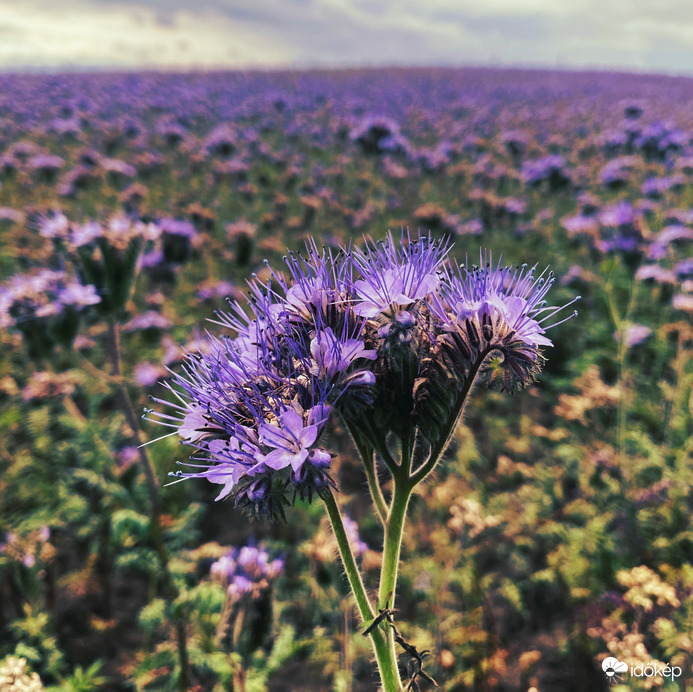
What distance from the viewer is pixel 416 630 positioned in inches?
107

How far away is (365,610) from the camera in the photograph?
1174 millimetres

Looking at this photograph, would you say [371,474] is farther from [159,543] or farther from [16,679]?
[159,543]

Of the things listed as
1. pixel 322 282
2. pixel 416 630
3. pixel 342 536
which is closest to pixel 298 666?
pixel 416 630

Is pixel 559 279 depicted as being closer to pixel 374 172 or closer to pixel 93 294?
pixel 374 172

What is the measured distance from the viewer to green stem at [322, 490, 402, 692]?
1163 millimetres

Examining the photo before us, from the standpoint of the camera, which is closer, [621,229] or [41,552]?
[41,552]

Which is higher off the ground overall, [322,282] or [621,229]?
[322,282]

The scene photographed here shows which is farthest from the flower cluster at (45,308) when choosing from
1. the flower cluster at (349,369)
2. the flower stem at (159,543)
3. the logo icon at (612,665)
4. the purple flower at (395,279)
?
the logo icon at (612,665)

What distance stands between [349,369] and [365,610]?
0.56 meters

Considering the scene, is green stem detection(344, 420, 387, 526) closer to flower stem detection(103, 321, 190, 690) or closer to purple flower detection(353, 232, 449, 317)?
purple flower detection(353, 232, 449, 317)

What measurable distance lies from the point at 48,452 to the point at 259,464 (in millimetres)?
3731

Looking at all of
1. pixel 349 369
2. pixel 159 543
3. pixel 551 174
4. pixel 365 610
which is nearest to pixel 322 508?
pixel 159 543

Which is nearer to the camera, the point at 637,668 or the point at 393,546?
the point at 393,546

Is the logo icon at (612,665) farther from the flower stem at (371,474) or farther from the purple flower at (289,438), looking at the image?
the purple flower at (289,438)
